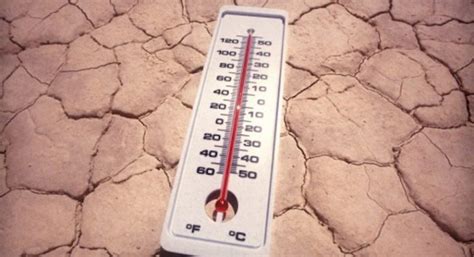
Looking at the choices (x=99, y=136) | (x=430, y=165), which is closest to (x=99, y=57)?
(x=99, y=136)

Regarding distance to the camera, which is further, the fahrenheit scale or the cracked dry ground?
the cracked dry ground

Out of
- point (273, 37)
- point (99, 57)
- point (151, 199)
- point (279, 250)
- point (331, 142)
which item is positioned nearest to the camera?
point (279, 250)

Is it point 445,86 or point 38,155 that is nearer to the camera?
point 38,155

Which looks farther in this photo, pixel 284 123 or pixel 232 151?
pixel 284 123

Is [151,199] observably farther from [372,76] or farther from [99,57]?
[372,76]
